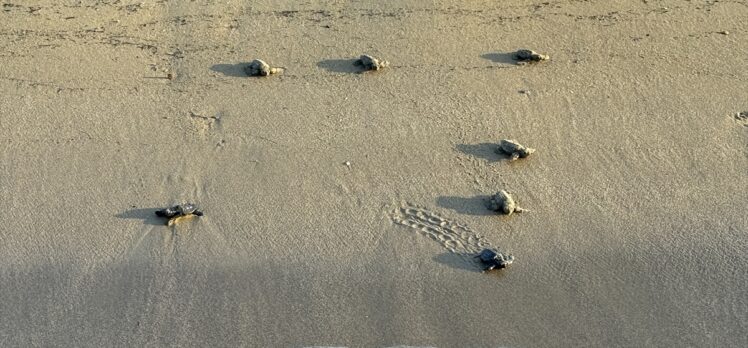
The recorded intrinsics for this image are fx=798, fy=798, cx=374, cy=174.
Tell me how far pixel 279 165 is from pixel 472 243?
1523mm

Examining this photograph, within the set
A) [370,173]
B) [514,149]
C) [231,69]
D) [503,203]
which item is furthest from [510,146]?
[231,69]

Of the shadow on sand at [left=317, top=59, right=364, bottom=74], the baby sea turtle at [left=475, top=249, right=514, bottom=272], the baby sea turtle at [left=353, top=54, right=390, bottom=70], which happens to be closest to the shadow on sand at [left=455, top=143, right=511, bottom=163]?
the baby sea turtle at [left=475, top=249, right=514, bottom=272]

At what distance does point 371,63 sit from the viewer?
21.0ft

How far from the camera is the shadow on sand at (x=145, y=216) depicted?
5.39 meters

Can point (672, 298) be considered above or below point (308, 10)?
below

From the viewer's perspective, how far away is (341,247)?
5.28 meters

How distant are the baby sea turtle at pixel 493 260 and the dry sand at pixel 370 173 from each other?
0.06 meters

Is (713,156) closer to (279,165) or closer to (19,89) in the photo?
(279,165)

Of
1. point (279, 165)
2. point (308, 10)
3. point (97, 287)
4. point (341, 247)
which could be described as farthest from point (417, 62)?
point (97, 287)

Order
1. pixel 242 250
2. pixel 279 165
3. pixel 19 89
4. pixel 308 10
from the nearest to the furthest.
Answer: pixel 242 250
pixel 279 165
pixel 19 89
pixel 308 10

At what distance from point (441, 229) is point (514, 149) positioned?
0.90 metres

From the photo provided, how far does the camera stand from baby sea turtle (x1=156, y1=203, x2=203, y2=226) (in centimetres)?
536

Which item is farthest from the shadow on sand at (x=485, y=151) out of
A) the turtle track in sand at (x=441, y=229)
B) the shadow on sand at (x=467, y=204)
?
the turtle track in sand at (x=441, y=229)

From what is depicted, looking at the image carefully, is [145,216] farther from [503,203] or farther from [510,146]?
[510,146]
